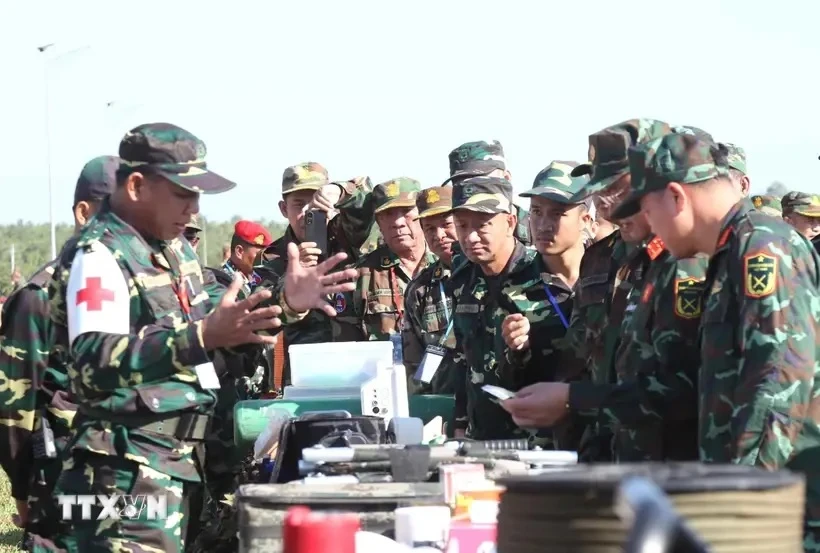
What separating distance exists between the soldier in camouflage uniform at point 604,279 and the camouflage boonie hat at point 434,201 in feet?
7.20

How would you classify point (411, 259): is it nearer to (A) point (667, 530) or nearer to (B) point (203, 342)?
(B) point (203, 342)

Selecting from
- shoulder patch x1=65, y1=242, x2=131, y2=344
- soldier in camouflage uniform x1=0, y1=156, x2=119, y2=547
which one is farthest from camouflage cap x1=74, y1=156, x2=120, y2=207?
shoulder patch x1=65, y1=242, x2=131, y2=344

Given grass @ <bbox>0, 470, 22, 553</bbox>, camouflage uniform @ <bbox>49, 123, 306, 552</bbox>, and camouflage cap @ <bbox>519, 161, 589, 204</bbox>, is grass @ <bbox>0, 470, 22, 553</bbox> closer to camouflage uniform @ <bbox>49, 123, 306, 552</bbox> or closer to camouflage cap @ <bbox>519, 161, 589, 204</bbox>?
camouflage uniform @ <bbox>49, 123, 306, 552</bbox>

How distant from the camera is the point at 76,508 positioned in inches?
205

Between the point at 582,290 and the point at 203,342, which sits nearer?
the point at 203,342

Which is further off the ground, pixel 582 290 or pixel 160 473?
pixel 582 290

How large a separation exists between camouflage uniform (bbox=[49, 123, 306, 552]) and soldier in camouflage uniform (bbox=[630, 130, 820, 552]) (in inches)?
67.0

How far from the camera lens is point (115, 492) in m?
5.16

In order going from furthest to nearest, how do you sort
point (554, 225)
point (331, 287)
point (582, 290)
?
point (554, 225)
point (582, 290)
point (331, 287)

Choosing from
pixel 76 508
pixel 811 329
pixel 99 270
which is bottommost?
pixel 76 508

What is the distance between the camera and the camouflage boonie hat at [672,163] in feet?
14.9

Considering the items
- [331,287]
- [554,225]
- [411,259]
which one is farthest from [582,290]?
[411,259]

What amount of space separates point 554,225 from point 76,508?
275cm

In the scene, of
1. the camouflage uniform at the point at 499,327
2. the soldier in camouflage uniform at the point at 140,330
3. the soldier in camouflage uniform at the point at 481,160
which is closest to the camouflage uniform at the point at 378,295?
the soldier in camouflage uniform at the point at 481,160
